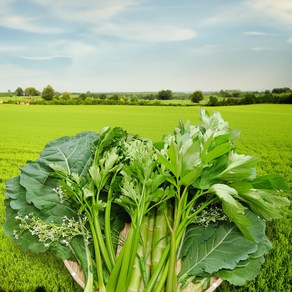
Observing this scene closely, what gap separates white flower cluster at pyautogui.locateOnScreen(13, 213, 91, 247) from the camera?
110 inches

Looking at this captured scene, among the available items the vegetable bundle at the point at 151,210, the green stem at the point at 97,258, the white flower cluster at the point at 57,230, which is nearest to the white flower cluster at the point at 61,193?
the vegetable bundle at the point at 151,210

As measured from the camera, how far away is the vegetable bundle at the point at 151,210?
2.49 meters


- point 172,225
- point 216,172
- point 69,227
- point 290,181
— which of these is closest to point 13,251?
point 69,227

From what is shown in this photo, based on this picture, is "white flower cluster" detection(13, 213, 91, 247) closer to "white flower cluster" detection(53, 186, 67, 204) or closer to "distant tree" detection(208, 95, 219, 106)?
"white flower cluster" detection(53, 186, 67, 204)

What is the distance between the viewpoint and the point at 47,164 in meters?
3.04

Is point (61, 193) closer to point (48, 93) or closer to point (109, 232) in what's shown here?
point (109, 232)

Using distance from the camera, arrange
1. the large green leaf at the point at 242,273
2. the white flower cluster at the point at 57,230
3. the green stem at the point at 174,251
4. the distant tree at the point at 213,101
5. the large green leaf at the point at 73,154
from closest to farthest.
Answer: the green stem at the point at 174,251 → the large green leaf at the point at 242,273 → the white flower cluster at the point at 57,230 → the large green leaf at the point at 73,154 → the distant tree at the point at 213,101

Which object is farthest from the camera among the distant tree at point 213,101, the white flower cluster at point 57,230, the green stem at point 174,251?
the distant tree at point 213,101

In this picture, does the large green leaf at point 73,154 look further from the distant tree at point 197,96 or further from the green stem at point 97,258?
the distant tree at point 197,96

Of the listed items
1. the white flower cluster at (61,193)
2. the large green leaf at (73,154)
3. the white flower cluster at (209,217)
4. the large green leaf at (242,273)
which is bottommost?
the large green leaf at (242,273)

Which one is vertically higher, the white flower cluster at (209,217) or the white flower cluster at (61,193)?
the white flower cluster at (61,193)

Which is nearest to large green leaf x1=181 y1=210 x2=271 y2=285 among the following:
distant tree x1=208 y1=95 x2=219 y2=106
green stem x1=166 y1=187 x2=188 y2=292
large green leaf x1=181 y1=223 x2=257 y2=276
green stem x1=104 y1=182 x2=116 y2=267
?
large green leaf x1=181 y1=223 x2=257 y2=276

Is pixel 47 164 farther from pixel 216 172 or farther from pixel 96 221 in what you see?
pixel 216 172

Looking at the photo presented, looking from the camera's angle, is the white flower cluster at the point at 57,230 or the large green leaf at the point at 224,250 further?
the white flower cluster at the point at 57,230
